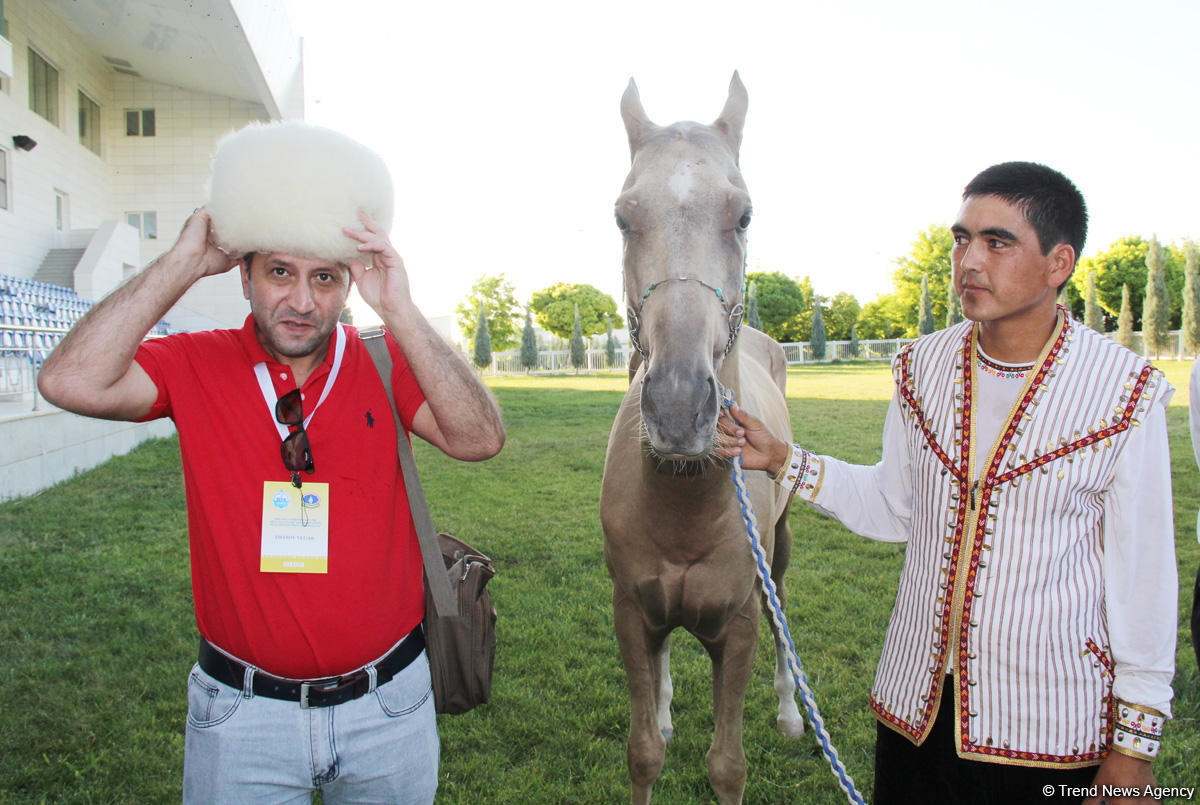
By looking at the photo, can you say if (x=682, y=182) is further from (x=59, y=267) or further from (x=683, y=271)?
(x=59, y=267)

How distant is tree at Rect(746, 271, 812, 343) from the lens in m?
56.2

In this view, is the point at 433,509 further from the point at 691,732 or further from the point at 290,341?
the point at 290,341

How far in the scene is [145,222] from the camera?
25.3 meters

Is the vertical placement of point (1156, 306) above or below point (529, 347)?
above

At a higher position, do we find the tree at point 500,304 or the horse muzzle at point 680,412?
the tree at point 500,304

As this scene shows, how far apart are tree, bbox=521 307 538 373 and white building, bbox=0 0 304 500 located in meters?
18.0

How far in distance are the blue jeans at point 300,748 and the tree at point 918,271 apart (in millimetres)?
62285

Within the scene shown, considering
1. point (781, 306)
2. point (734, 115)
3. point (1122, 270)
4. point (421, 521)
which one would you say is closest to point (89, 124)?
point (734, 115)

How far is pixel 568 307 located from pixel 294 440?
65.4 metres

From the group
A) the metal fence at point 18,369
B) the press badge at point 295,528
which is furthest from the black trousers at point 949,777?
the metal fence at point 18,369

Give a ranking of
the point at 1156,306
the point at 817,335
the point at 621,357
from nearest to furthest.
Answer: the point at 1156,306 < the point at 817,335 < the point at 621,357

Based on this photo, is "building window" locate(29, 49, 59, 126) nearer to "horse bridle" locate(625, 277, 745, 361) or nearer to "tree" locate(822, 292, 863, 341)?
"horse bridle" locate(625, 277, 745, 361)

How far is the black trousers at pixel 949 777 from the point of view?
5.90 ft

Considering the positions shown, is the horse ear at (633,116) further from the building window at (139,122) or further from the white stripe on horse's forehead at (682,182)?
the building window at (139,122)
